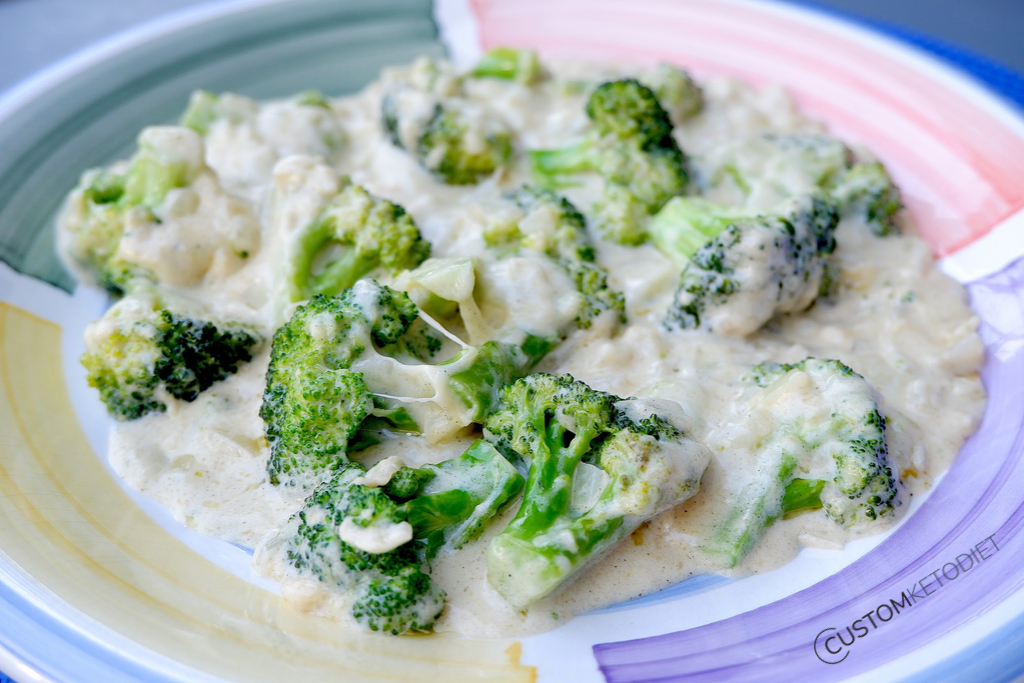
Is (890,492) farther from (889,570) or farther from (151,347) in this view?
(151,347)

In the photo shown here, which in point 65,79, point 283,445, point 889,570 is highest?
point 65,79

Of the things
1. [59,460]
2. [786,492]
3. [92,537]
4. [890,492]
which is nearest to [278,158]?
[59,460]

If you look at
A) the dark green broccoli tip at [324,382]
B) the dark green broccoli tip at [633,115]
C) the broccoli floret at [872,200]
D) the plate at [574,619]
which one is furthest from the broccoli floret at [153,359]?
the broccoli floret at [872,200]

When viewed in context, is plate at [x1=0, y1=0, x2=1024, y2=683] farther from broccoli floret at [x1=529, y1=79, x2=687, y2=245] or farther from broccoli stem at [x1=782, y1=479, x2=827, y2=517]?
broccoli floret at [x1=529, y1=79, x2=687, y2=245]

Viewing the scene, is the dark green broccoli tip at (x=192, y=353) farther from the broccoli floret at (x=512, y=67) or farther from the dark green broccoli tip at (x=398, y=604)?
the broccoli floret at (x=512, y=67)

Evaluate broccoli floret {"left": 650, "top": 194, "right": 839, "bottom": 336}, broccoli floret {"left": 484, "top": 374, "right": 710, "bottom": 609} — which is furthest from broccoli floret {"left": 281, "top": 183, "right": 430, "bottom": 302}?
broccoli floret {"left": 650, "top": 194, "right": 839, "bottom": 336}
